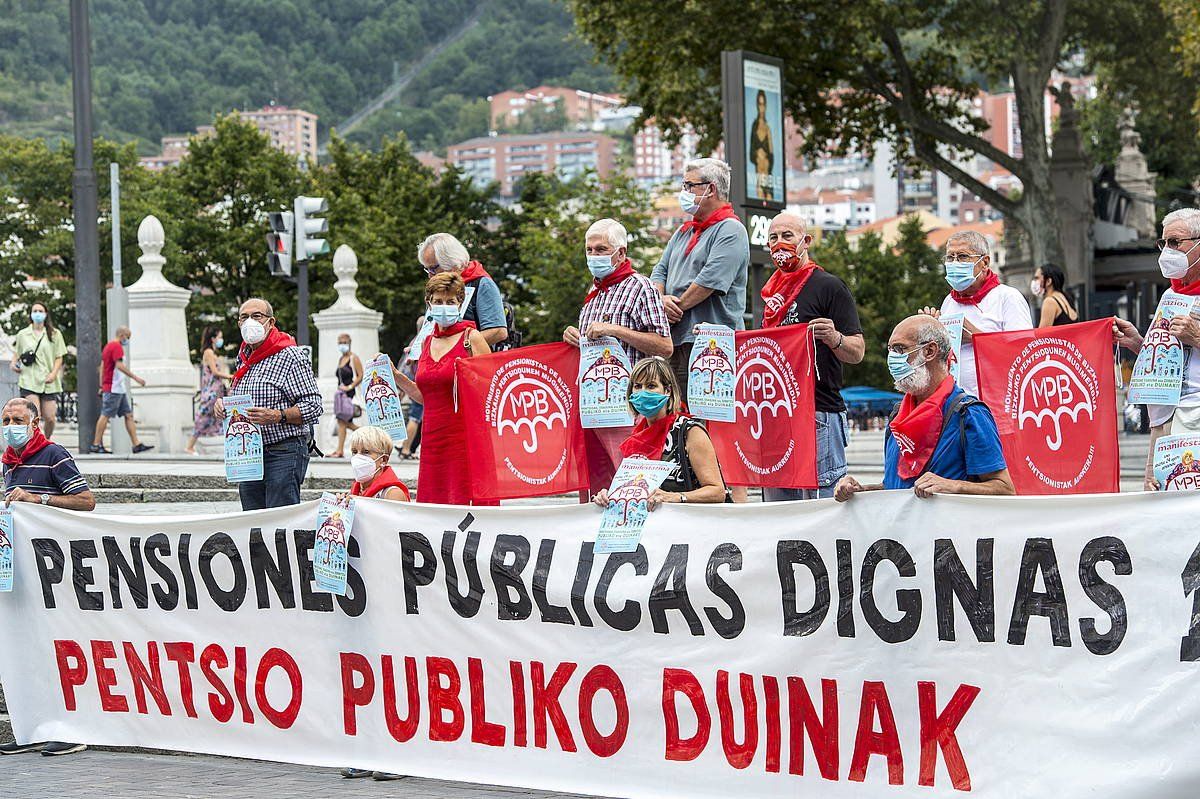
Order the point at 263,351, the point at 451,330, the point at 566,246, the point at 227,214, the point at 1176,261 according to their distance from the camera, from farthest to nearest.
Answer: the point at 227,214 < the point at 566,246 < the point at 263,351 < the point at 451,330 < the point at 1176,261

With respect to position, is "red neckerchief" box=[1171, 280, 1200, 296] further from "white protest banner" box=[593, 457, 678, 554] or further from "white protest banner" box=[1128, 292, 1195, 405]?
"white protest banner" box=[593, 457, 678, 554]

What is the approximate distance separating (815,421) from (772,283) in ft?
2.54

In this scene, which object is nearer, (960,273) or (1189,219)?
(1189,219)

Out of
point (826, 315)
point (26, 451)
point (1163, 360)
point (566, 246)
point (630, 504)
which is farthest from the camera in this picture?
point (566, 246)

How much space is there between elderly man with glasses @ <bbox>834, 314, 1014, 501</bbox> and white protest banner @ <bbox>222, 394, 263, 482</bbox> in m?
3.80

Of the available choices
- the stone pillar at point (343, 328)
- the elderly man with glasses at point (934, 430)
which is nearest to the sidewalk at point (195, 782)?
the elderly man with glasses at point (934, 430)

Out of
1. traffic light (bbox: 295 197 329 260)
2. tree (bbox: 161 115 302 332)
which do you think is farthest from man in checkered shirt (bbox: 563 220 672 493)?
Answer: tree (bbox: 161 115 302 332)

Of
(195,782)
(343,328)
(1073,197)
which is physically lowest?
(195,782)

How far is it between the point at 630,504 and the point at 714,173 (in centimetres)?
228

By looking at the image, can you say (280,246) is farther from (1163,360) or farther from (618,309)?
(1163,360)

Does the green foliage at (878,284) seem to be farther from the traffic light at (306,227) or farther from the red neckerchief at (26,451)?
the red neckerchief at (26,451)

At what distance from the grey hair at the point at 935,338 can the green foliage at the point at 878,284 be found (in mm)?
73875

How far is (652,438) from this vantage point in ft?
23.1

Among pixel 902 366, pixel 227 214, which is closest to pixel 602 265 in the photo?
pixel 902 366
